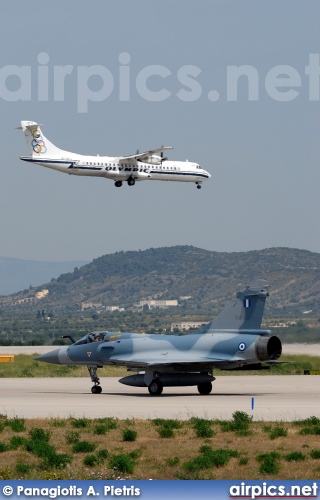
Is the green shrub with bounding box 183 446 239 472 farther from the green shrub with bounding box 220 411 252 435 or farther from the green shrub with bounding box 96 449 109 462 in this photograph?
the green shrub with bounding box 220 411 252 435

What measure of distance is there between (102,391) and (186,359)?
19.2ft

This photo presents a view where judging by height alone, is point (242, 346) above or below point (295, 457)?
above

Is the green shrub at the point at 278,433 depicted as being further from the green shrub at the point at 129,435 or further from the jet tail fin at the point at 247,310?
the jet tail fin at the point at 247,310

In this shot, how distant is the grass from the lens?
1856 centimetres

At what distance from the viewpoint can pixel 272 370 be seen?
5541 centimetres

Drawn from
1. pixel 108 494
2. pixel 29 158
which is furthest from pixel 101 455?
pixel 29 158

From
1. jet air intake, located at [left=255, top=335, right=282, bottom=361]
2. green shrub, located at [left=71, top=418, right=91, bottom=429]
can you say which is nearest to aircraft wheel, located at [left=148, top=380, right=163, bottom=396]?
jet air intake, located at [left=255, top=335, right=282, bottom=361]

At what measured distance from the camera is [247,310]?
36062 mm

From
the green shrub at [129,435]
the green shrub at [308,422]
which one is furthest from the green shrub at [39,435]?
the green shrub at [308,422]

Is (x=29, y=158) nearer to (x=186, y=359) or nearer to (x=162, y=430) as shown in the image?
(x=186, y=359)

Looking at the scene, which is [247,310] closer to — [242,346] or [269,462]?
[242,346]

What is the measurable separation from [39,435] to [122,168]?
5759cm

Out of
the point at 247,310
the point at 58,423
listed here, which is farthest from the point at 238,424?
the point at 247,310

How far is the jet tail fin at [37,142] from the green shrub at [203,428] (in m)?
55.4
